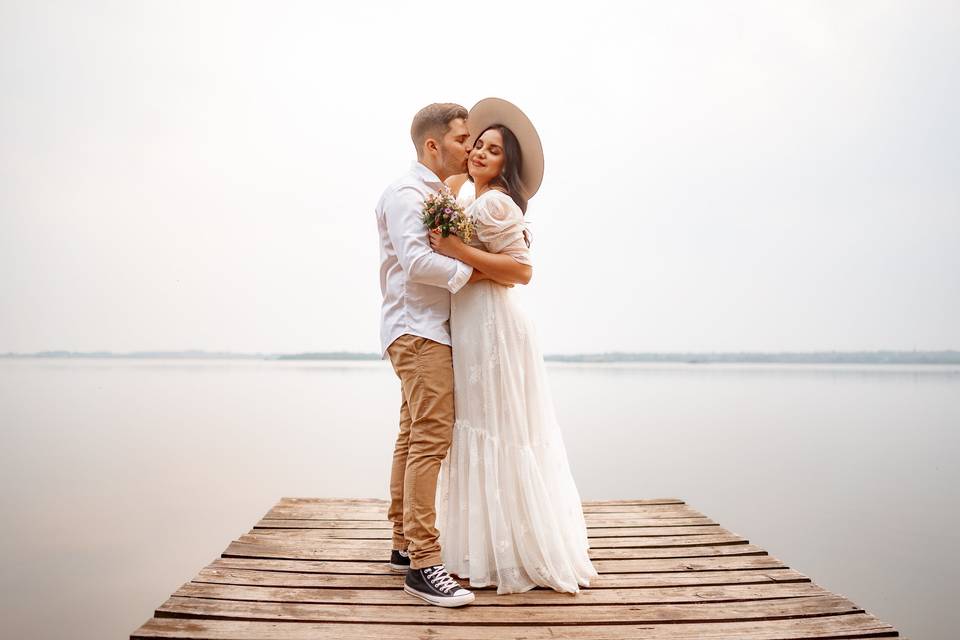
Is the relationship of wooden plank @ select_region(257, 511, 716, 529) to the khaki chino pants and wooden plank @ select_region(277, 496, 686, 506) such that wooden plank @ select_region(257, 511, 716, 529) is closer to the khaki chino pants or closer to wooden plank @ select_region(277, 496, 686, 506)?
wooden plank @ select_region(277, 496, 686, 506)

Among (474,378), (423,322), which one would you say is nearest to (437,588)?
(474,378)

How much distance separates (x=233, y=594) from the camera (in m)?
2.67

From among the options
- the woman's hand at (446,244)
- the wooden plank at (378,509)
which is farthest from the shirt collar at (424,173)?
the wooden plank at (378,509)

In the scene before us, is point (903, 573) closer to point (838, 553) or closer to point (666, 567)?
point (838, 553)

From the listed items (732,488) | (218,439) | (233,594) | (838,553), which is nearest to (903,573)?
(838,553)

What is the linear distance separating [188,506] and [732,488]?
6575 millimetres

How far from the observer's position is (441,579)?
262 centimetres

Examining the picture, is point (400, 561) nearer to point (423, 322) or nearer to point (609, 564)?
point (609, 564)

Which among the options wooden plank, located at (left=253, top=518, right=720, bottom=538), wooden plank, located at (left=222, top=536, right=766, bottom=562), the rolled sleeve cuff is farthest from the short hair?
wooden plank, located at (left=253, top=518, right=720, bottom=538)

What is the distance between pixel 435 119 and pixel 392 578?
7.20 ft

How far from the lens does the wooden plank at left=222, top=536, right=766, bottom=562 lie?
326 centimetres

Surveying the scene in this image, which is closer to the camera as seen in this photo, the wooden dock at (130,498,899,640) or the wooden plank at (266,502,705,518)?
the wooden dock at (130,498,899,640)

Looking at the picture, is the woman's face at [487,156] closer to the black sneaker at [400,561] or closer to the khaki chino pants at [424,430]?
the khaki chino pants at [424,430]

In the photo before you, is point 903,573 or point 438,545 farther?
point 903,573
